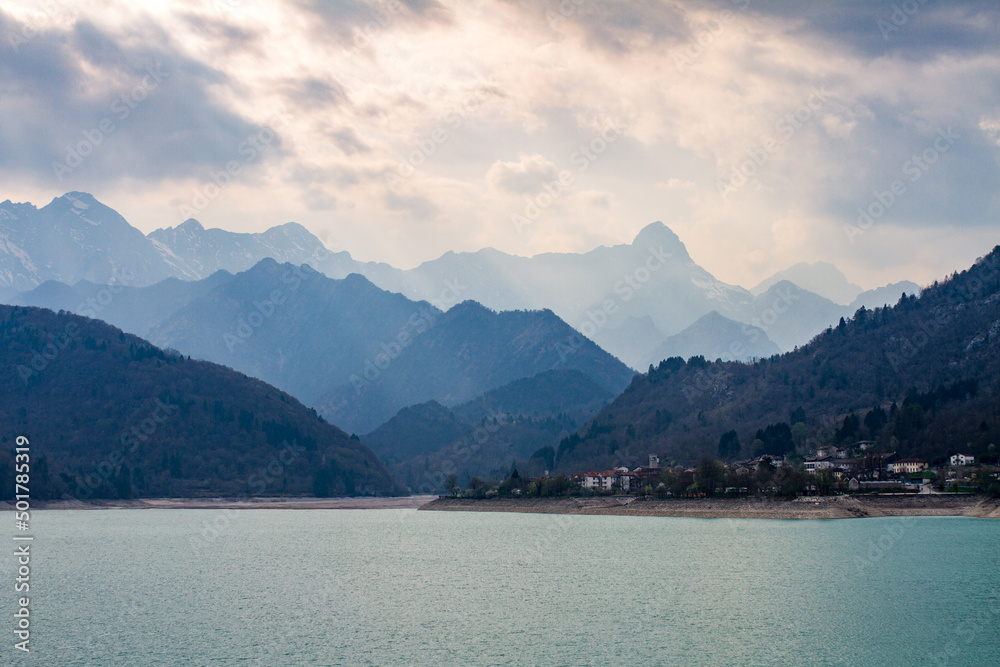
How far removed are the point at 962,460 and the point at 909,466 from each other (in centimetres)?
836

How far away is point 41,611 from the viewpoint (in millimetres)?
59188

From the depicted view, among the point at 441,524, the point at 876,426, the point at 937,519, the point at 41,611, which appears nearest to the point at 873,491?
the point at 937,519

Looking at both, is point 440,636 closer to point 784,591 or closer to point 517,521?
point 784,591

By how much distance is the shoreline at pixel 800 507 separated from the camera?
127m

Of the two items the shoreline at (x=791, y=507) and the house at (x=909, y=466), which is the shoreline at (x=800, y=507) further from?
the house at (x=909, y=466)

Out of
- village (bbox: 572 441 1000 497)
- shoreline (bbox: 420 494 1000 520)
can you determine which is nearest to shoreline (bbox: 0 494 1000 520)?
shoreline (bbox: 420 494 1000 520)

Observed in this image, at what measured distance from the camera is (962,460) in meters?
148

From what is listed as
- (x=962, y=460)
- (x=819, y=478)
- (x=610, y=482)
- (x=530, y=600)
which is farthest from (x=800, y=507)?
(x=530, y=600)

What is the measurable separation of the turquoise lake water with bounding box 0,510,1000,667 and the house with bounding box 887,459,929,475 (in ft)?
137

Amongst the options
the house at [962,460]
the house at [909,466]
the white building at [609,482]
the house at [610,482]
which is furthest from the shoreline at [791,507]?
the house at [962,460]

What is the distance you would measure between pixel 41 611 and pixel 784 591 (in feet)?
170

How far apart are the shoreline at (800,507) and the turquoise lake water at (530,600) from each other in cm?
1628

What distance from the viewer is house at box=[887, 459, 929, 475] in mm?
Result: 152000

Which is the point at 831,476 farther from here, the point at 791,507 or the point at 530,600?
the point at 530,600
